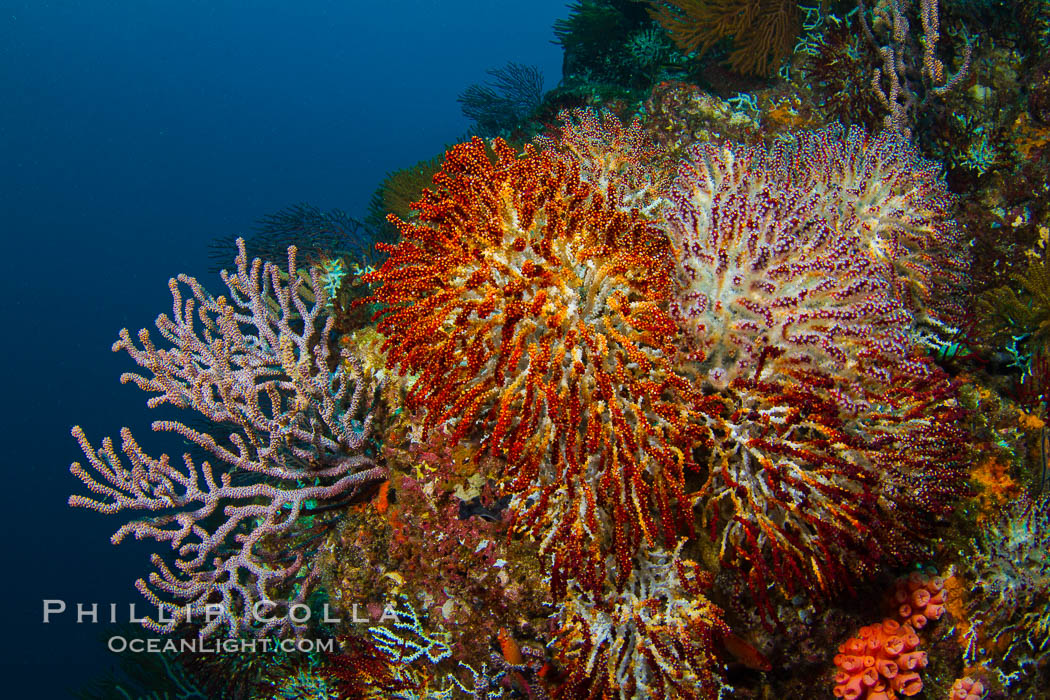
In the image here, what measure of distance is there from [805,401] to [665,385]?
688mm

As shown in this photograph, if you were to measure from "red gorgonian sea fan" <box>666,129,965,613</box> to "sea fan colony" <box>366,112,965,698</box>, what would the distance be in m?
0.01

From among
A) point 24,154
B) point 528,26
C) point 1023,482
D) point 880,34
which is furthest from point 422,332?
point 528,26

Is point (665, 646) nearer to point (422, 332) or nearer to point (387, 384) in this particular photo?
point (422, 332)

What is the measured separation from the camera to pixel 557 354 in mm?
2740

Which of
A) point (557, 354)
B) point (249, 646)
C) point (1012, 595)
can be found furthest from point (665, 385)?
point (249, 646)

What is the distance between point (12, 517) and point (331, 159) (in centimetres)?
10166

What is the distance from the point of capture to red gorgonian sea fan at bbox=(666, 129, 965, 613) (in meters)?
2.74

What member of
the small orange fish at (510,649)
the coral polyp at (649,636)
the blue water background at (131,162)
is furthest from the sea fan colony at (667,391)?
the blue water background at (131,162)

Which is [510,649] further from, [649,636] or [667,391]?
[667,391]

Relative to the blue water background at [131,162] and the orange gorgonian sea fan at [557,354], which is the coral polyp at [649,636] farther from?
the blue water background at [131,162]

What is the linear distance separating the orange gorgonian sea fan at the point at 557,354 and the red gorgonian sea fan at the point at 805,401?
0.26m

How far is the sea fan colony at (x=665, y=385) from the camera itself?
2744 millimetres

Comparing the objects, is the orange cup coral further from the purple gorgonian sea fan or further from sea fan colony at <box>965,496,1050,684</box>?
the purple gorgonian sea fan

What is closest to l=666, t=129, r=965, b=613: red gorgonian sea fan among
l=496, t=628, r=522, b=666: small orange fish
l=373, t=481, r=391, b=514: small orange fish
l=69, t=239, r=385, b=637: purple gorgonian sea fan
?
l=496, t=628, r=522, b=666: small orange fish
